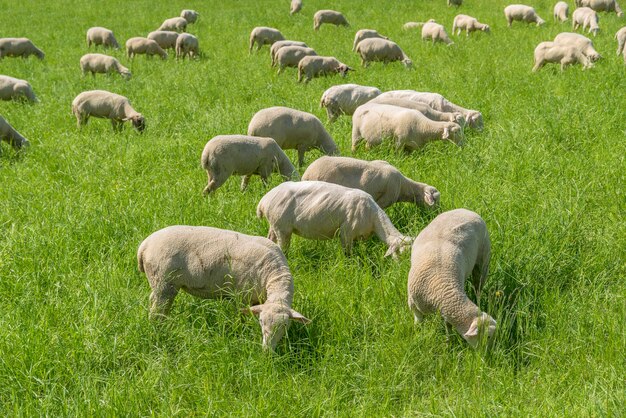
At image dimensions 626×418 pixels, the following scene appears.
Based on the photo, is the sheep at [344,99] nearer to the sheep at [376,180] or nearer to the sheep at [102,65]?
the sheep at [376,180]

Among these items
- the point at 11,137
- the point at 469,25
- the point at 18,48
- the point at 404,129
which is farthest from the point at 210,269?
the point at 469,25

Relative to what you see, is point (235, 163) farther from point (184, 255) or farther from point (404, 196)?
point (184, 255)

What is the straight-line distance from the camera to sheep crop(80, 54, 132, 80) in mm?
14901

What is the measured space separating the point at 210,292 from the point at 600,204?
3.79m

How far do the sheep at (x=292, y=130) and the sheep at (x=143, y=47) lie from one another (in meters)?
10.7

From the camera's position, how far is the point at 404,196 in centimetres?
651

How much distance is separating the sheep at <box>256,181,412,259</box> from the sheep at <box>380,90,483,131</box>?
374 centimetres

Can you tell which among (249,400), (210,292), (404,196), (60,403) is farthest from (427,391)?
(404,196)

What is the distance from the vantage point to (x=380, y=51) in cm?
1485

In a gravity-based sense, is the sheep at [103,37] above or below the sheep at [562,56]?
below

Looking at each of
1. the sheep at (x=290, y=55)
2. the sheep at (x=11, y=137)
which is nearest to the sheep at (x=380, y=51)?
the sheep at (x=290, y=55)

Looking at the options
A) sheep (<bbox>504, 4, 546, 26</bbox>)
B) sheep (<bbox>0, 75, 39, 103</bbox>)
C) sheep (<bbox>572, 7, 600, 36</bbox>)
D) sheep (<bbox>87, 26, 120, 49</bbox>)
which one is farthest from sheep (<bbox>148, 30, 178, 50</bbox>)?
sheep (<bbox>572, 7, 600, 36</bbox>)

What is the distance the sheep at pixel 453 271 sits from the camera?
13.9 feet

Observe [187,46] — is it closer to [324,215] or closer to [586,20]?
[586,20]
